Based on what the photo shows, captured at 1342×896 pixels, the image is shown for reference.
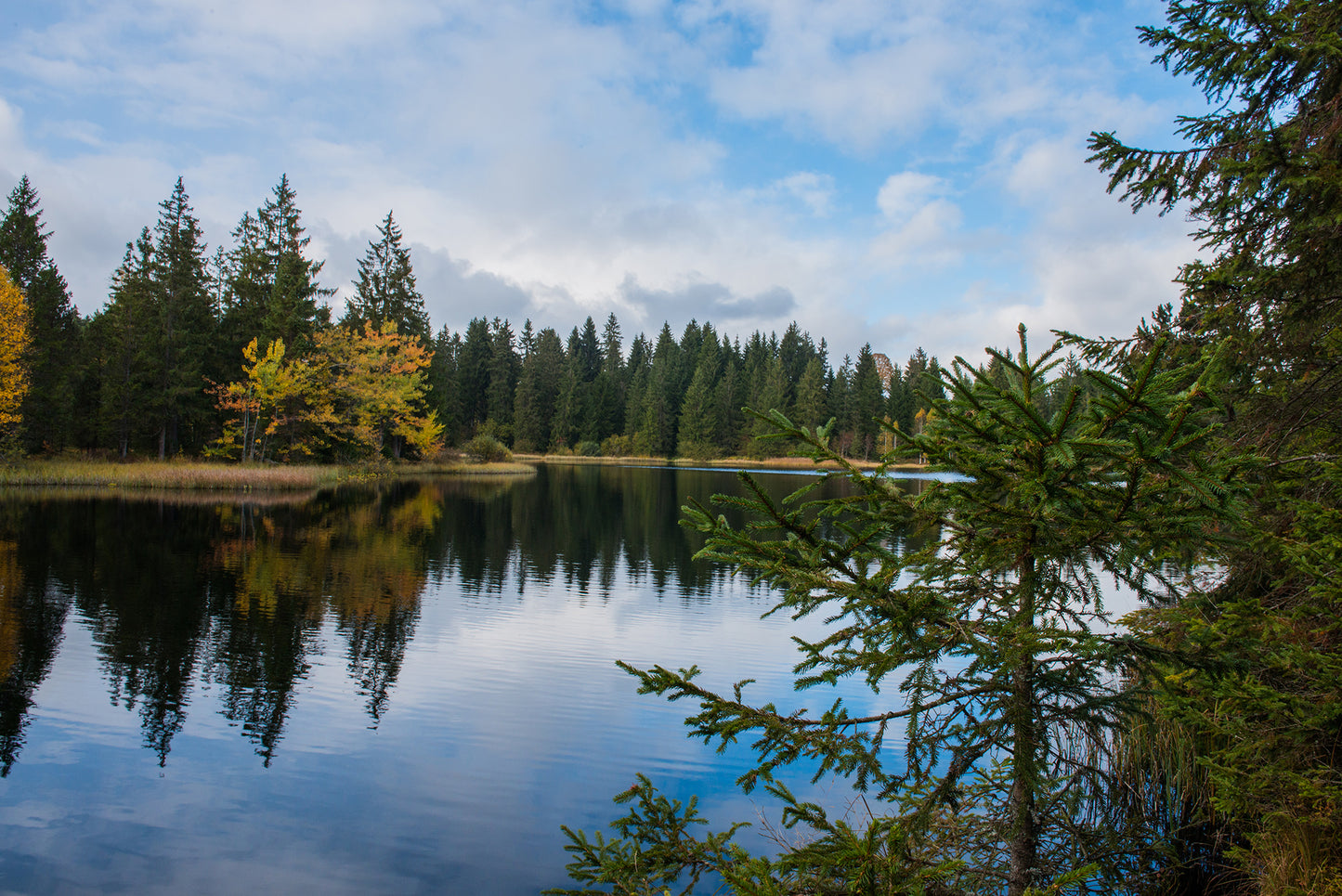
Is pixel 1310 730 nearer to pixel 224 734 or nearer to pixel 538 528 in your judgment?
pixel 224 734

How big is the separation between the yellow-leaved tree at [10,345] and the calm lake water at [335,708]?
1432 cm

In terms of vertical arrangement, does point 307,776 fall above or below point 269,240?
below

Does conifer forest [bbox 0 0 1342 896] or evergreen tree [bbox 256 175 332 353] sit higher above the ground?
evergreen tree [bbox 256 175 332 353]

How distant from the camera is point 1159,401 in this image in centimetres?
235

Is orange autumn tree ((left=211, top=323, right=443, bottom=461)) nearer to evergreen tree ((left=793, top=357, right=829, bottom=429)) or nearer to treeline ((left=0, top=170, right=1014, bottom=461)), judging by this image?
treeline ((left=0, top=170, right=1014, bottom=461))

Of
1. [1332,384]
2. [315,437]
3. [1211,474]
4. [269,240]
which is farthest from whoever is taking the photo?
[269,240]

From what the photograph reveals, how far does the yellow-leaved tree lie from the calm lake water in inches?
564

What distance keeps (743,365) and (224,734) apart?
88.9 metres

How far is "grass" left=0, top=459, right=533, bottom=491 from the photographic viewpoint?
101 ft

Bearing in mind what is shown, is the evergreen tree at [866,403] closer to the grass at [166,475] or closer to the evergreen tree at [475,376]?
the evergreen tree at [475,376]

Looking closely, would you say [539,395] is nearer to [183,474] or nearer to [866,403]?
[866,403]

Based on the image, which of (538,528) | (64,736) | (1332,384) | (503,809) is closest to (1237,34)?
(1332,384)

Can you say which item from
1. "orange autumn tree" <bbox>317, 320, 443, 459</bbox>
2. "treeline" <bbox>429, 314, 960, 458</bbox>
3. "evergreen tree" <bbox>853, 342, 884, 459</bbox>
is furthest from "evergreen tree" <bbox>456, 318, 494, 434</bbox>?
"evergreen tree" <bbox>853, 342, 884, 459</bbox>

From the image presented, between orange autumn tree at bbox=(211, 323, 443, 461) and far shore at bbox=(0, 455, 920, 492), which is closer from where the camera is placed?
far shore at bbox=(0, 455, 920, 492)
